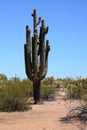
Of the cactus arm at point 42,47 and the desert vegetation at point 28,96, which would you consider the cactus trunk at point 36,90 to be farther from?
the cactus arm at point 42,47

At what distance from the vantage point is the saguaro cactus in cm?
2462

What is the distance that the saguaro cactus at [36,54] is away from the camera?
80.8 ft

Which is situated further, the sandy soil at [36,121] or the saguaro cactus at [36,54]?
the saguaro cactus at [36,54]

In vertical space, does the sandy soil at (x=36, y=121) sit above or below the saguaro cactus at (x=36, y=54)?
below

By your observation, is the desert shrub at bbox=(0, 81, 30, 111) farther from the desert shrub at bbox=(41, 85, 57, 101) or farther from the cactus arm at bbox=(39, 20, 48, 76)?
the desert shrub at bbox=(41, 85, 57, 101)

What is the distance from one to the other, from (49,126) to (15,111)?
19.9ft

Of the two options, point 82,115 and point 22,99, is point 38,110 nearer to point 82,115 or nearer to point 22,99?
point 22,99

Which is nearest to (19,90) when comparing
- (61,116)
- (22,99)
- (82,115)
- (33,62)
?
(22,99)

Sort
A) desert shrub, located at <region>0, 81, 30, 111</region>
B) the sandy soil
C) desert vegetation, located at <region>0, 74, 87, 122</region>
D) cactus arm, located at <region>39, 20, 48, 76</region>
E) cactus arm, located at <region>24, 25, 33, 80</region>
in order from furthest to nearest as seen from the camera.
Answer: cactus arm, located at <region>39, 20, 48, 76</region> → cactus arm, located at <region>24, 25, 33, 80</region> → desert shrub, located at <region>0, 81, 30, 111</region> → desert vegetation, located at <region>0, 74, 87, 122</region> → the sandy soil

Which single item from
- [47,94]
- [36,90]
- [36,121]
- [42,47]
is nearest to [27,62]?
[42,47]

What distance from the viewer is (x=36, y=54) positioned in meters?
24.7

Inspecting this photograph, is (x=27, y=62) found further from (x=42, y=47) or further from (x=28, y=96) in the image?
(x=28, y=96)

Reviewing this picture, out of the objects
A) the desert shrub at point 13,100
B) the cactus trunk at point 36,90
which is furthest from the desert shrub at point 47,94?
the desert shrub at point 13,100

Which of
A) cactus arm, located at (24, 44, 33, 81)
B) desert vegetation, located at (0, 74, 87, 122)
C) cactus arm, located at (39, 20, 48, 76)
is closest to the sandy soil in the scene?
desert vegetation, located at (0, 74, 87, 122)
